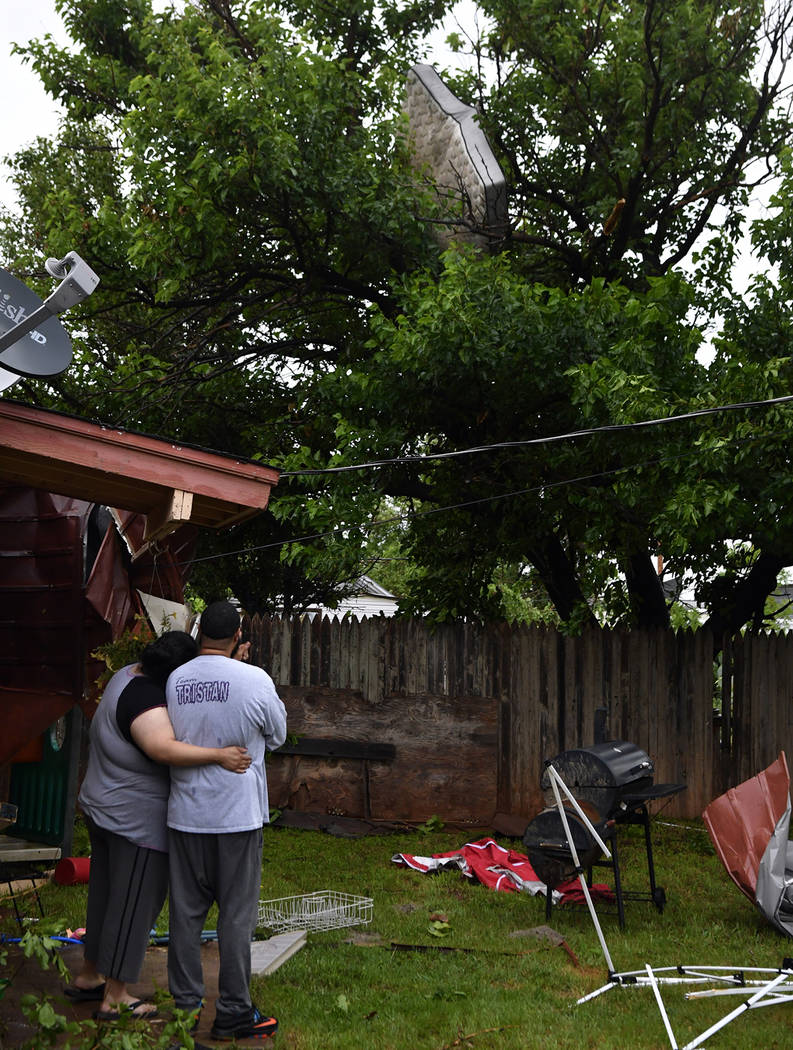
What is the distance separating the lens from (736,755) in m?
9.93

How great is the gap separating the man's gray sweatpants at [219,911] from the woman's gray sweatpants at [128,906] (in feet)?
0.62

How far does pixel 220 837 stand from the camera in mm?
4246

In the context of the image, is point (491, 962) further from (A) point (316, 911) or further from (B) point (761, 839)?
(B) point (761, 839)

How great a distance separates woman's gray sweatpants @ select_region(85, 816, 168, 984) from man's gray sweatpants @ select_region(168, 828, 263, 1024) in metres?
0.19

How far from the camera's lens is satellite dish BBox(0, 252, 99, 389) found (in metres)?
4.50

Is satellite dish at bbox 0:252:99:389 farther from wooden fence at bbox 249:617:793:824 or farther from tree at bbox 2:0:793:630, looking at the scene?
wooden fence at bbox 249:617:793:824

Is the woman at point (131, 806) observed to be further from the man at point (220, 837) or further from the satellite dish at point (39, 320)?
the satellite dish at point (39, 320)

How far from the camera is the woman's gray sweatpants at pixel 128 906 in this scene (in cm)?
438

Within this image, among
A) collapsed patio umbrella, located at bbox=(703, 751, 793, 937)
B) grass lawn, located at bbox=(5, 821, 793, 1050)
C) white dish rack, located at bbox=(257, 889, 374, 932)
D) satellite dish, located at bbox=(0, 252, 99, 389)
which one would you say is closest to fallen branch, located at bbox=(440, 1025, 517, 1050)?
grass lawn, located at bbox=(5, 821, 793, 1050)

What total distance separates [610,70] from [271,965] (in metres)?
9.62

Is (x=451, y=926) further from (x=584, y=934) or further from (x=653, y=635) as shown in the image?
(x=653, y=635)

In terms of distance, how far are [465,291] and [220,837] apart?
584 cm

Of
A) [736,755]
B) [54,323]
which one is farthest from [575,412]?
[54,323]

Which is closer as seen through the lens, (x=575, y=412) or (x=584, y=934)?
(x=584, y=934)
